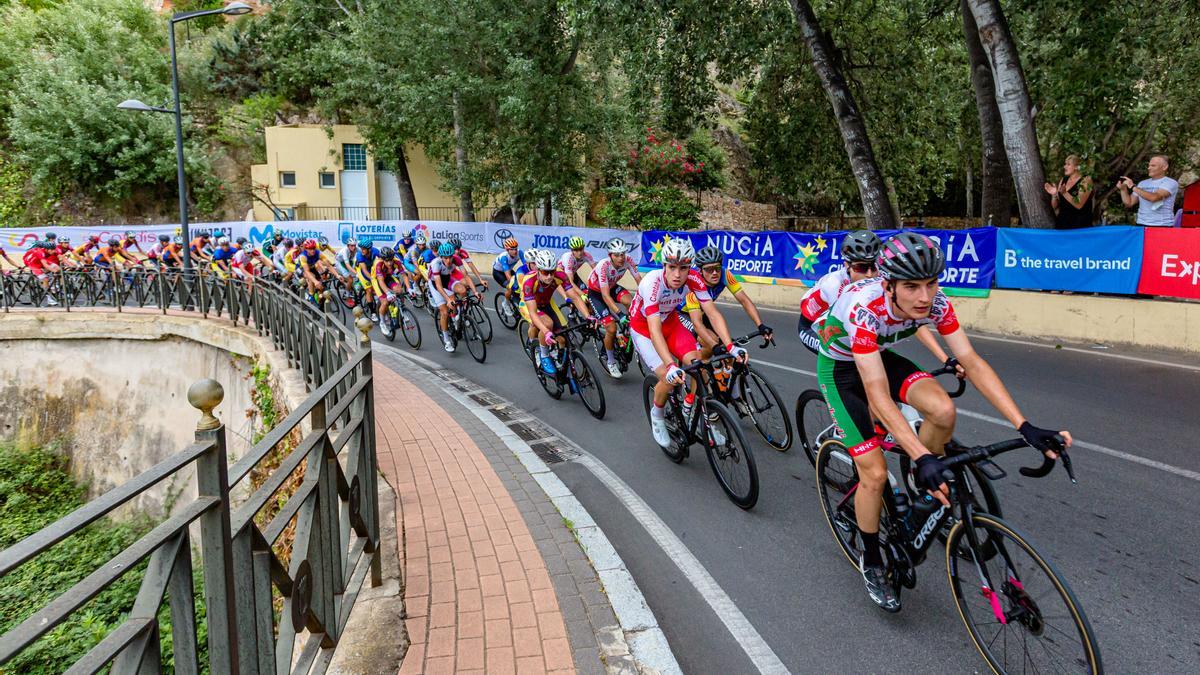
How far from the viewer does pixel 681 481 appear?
603 centimetres

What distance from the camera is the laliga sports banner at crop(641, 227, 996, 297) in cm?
1280

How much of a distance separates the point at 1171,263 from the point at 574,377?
8.62 metres

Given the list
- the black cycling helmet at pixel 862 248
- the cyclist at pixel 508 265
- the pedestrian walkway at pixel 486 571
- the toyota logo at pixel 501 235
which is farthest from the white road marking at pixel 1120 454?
the toyota logo at pixel 501 235

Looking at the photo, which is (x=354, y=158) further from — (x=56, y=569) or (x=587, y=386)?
(x=587, y=386)

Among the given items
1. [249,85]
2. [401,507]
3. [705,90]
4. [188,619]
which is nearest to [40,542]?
[188,619]

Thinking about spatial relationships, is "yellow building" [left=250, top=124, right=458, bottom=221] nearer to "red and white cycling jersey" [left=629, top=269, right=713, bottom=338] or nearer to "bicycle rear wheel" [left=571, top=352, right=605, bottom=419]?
"bicycle rear wheel" [left=571, top=352, right=605, bottom=419]

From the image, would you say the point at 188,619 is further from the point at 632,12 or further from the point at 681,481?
the point at 632,12

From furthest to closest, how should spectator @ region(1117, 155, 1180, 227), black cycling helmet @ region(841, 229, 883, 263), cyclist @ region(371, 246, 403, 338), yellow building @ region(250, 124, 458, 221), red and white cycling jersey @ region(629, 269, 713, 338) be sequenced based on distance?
yellow building @ region(250, 124, 458, 221), cyclist @ region(371, 246, 403, 338), spectator @ region(1117, 155, 1180, 227), red and white cycling jersey @ region(629, 269, 713, 338), black cycling helmet @ region(841, 229, 883, 263)

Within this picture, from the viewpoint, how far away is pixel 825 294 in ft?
20.7

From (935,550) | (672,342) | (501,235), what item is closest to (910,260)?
(935,550)

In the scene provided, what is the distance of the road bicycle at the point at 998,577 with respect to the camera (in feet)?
9.59

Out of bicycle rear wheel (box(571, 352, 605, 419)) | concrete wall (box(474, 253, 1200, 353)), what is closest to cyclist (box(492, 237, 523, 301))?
bicycle rear wheel (box(571, 352, 605, 419))

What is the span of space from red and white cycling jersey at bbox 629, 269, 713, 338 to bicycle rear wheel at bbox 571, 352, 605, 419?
1.62m

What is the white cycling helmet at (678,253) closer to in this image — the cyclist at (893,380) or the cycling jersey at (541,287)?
the cyclist at (893,380)
